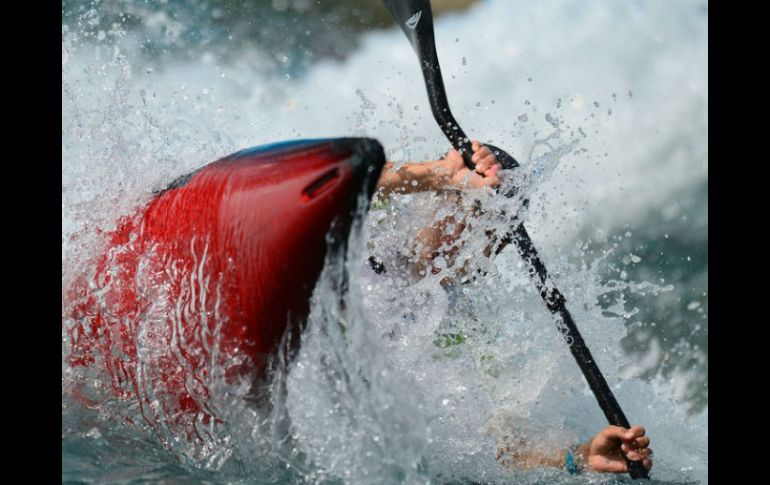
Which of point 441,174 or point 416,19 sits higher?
point 416,19

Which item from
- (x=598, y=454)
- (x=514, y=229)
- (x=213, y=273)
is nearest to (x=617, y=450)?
(x=598, y=454)

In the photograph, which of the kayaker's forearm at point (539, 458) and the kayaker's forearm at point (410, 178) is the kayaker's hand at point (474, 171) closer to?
the kayaker's forearm at point (410, 178)

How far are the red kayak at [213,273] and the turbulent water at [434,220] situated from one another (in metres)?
0.04

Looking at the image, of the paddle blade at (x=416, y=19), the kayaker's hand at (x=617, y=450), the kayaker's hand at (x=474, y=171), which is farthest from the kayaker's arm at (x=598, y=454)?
the paddle blade at (x=416, y=19)

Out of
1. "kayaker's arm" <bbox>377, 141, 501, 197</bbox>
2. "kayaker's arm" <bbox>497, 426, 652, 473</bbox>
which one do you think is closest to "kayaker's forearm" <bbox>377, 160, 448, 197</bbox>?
"kayaker's arm" <bbox>377, 141, 501, 197</bbox>

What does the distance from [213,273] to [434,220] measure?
0.47m

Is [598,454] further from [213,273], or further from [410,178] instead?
[213,273]

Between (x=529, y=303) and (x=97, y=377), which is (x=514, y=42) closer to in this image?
(x=529, y=303)

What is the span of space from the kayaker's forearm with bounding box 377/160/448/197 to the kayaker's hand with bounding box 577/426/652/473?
0.45 meters

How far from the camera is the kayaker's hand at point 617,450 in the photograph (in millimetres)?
1147

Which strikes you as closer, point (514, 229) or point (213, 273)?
point (213, 273)

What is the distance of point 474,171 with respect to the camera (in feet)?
3.92

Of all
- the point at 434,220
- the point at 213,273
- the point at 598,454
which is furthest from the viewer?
the point at 434,220

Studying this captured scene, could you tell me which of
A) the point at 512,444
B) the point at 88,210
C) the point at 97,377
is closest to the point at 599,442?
the point at 512,444
